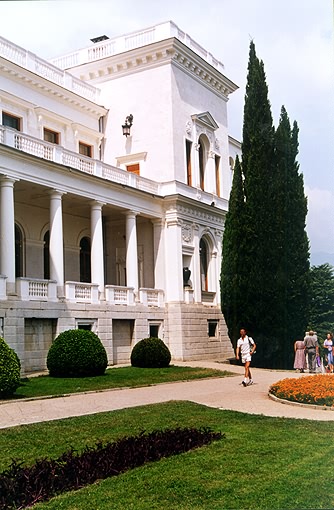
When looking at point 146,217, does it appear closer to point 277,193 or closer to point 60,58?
point 277,193

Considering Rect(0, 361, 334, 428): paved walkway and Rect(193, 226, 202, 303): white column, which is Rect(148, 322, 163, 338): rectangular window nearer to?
Rect(193, 226, 202, 303): white column

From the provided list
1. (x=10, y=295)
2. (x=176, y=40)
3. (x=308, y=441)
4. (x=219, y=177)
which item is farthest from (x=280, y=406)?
Answer: (x=219, y=177)

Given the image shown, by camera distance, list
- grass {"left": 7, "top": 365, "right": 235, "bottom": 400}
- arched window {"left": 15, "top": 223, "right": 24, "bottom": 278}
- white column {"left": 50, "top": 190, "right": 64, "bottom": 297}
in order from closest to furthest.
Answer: grass {"left": 7, "top": 365, "right": 235, "bottom": 400} < white column {"left": 50, "top": 190, "right": 64, "bottom": 297} < arched window {"left": 15, "top": 223, "right": 24, "bottom": 278}

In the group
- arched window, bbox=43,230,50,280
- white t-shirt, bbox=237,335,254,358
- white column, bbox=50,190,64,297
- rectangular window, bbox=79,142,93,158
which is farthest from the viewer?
rectangular window, bbox=79,142,93,158

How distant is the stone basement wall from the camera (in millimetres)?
32969

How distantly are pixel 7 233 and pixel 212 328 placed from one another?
15872 mm

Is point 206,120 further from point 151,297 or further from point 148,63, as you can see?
point 151,297

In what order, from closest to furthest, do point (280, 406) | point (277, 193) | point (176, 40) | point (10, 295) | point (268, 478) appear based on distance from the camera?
point (268, 478)
point (280, 406)
point (10, 295)
point (277, 193)
point (176, 40)

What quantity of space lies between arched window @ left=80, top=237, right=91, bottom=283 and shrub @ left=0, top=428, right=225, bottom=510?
81.6ft

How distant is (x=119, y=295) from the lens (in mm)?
30219

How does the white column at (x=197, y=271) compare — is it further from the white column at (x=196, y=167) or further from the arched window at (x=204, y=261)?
the white column at (x=196, y=167)

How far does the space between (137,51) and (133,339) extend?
15.9m

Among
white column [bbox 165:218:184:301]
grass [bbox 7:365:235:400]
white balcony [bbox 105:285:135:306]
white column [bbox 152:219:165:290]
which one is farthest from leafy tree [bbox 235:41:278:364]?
white column [bbox 152:219:165:290]

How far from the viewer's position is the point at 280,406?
14305 mm
